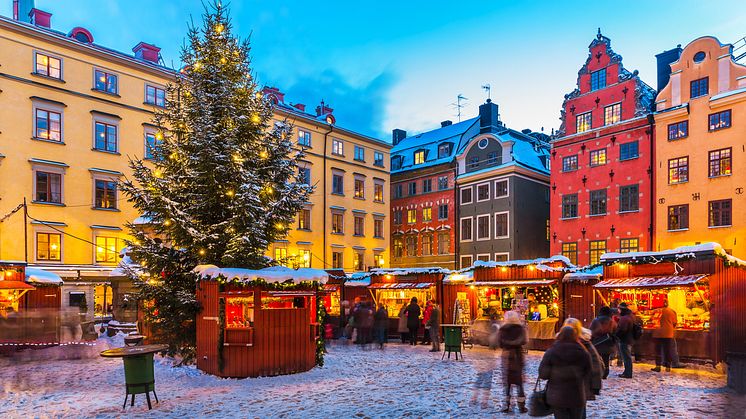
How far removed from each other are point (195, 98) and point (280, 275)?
239 inches

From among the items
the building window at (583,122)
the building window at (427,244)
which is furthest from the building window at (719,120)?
the building window at (427,244)

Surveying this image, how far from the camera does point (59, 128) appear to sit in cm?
2958

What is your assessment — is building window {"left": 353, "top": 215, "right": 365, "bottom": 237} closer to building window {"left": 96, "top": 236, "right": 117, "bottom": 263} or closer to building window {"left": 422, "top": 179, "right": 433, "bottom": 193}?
building window {"left": 422, "top": 179, "right": 433, "bottom": 193}

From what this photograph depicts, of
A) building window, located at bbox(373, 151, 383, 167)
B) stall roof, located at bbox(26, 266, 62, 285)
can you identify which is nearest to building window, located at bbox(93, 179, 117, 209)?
stall roof, located at bbox(26, 266, 62, 285)

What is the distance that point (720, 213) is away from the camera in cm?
2705

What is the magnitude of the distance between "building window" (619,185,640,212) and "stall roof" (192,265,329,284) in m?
22.3

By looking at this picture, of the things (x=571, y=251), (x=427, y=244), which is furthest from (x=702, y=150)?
(x=427, y=244)

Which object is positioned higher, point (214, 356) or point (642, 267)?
point (642, 267)

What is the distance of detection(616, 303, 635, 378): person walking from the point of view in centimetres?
1366

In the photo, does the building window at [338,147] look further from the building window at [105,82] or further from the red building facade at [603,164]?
the red building facade at [603,164]

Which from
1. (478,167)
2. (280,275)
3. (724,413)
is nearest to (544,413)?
(724,413)

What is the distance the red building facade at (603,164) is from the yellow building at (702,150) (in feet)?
3.21

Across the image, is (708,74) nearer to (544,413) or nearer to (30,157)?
(544,413)

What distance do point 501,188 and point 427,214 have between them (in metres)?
8.03
